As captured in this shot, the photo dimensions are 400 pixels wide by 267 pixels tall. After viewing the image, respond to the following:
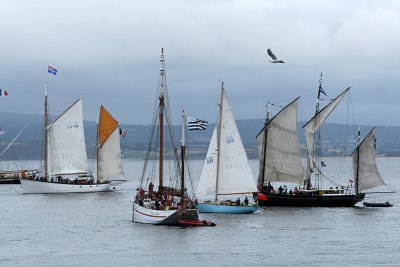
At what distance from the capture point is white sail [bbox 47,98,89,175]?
15562 centimetres

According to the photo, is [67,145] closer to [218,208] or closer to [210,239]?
[218,208]

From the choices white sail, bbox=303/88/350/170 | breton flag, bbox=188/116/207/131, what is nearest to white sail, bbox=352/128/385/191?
white sail, bbox=303/88/350/170

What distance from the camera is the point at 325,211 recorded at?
390 feet

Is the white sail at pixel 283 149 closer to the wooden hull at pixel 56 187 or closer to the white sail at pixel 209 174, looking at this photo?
the white sail at pixel 209 174

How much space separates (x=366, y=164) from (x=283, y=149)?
35.3ft

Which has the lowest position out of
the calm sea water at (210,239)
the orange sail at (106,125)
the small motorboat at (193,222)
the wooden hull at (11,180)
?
the wooden hull at (11,180)

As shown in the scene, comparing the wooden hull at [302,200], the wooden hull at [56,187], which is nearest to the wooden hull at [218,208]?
the wooden hull at [302,200]

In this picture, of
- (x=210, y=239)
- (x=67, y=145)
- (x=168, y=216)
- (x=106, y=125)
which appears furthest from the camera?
(x=106, y=125)

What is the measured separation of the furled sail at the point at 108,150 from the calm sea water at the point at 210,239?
37.8 m

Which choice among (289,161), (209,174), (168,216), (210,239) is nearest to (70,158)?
(289,161)

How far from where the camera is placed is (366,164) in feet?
410

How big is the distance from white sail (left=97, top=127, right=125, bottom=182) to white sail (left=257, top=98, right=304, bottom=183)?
41.5 m

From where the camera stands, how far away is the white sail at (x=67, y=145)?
156 m

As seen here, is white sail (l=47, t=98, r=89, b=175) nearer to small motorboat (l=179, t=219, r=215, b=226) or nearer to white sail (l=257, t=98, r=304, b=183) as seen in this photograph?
white sail (l=257, t=98, r=304, b=183)
